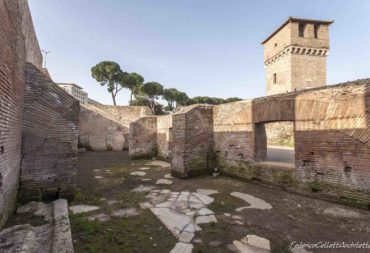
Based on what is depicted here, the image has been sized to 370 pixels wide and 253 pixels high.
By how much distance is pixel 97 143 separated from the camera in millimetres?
15797

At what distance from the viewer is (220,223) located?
11.4 ft

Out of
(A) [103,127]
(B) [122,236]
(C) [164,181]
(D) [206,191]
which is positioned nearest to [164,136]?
(C) [164,181]

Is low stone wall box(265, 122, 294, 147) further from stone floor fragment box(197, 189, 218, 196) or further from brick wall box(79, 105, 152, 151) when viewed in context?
brick wall box(79, 105, 152, 151)

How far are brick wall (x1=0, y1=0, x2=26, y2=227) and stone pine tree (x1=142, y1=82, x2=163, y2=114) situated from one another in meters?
30.5

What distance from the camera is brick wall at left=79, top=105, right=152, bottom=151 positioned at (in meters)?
15.6

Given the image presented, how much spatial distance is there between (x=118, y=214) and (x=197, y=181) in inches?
123

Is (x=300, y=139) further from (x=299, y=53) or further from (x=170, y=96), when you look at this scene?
(x=170, y=96)

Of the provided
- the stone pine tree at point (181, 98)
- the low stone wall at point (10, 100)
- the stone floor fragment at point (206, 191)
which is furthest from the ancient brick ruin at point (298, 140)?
the stone pine tree at point (181, 98)

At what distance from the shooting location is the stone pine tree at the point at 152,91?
113 ft

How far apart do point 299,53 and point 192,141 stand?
25006 mm

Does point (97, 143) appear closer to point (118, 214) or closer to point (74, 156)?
point (74, 156)

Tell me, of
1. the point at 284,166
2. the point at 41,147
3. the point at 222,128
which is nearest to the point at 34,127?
the point at 41,147

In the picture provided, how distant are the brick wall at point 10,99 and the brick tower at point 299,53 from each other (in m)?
27.2

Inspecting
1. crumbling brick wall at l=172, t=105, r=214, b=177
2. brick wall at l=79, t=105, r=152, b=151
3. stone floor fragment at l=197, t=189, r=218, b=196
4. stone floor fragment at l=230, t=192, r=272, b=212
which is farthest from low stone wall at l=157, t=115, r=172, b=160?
brick wall at l=79, t=105, r=152, b=151
